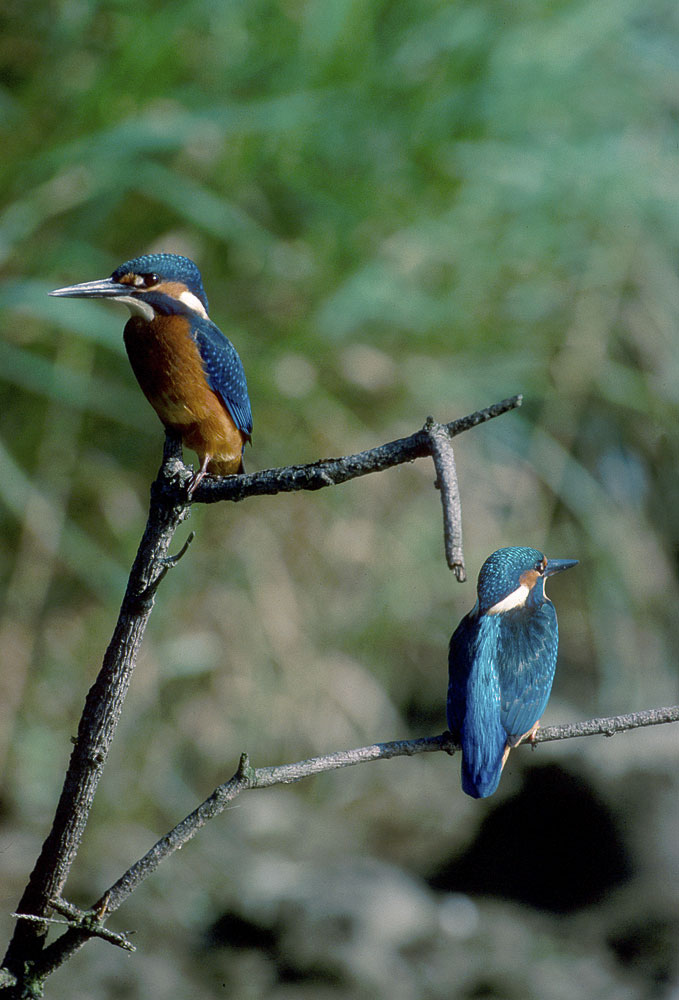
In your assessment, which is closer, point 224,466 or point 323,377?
point 224,466

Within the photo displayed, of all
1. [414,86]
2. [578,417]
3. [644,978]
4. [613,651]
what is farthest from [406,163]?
[644,978]

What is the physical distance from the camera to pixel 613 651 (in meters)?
3.24

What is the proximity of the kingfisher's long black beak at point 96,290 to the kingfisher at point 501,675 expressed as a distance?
→ 355 millimetres

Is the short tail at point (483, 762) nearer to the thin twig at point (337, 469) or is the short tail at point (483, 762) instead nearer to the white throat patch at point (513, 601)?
the white throat patch at point (513, 601)

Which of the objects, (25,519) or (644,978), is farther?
(644,978)

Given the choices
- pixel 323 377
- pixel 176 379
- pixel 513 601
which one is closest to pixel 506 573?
pixel 513 601

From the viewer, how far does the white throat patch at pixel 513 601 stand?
2.34ft

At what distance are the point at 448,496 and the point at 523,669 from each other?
27 cm

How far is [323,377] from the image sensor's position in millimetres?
2928

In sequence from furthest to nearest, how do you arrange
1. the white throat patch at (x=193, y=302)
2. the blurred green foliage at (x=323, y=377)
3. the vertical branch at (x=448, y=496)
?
the blurred green foliage at (x=323, y=377) → the white throat patch at (x=193, y=302) → the vertical branch at (x=448, y=496)

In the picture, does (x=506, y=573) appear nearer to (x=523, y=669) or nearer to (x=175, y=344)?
(x=523, y=669)

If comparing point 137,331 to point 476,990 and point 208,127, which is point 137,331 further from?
point 476,990

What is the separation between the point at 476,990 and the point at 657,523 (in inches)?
65.6

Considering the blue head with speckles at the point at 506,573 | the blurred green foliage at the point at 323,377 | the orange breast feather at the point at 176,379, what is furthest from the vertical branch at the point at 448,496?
the blurred green foliage at the point at 323,377
